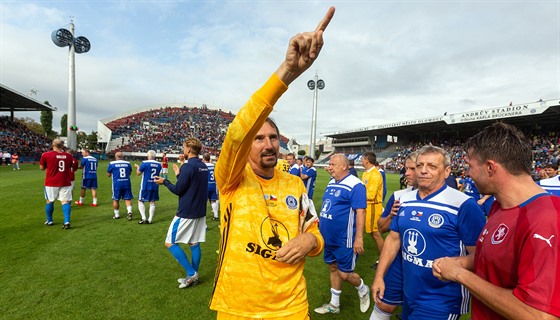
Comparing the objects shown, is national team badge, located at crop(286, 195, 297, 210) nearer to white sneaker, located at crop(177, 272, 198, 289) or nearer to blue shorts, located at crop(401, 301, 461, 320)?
blue shorts, located at crop(401, 301, 461, 320)

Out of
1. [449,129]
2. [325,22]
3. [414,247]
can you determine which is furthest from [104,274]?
[449,129]

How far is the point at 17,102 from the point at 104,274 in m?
45.1

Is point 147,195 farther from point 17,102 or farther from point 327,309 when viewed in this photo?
point 17,102

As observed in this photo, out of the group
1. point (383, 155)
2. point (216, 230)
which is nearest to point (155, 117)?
point (383, 155)

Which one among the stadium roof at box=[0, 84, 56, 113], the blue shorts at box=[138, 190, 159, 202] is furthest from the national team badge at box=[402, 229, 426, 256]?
the stadium roof at box=[0, 84, 56, 113]

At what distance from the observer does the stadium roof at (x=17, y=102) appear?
31167mm

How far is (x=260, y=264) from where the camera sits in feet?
6.02

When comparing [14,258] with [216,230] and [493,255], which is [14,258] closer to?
[216,230]

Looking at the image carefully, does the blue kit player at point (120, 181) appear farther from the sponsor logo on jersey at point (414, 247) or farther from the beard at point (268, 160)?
the sponsor logo on jersey at point (414, 247)

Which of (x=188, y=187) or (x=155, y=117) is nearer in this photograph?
(x=188, y=187)

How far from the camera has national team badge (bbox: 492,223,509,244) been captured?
159 cm

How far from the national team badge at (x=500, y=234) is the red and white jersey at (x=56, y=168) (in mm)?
9544

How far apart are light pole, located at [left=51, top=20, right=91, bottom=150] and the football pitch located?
1827cm

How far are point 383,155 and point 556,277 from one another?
2225 inches
